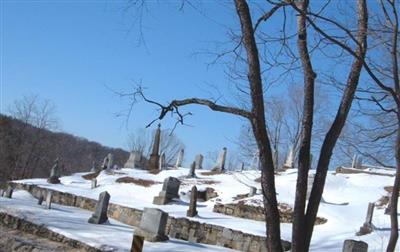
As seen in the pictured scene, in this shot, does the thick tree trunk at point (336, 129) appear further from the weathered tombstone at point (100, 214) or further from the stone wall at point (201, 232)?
the weathered tombstone at point (100, 214)

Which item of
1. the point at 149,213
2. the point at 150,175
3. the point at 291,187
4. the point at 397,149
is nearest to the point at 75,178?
the point at 150,175

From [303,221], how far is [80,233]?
7246 mm

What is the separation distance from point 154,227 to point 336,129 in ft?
23.3

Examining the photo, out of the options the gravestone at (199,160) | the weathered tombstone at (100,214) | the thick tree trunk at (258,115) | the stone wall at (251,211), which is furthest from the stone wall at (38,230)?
the gravestone at (199,160)

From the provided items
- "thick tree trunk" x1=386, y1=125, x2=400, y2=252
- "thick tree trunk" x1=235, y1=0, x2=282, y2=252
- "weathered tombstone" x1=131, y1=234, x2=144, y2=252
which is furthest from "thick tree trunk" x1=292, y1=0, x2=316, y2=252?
"thick tree trunk" x1=386, y1=125, x2=400, y2=252

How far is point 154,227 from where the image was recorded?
11914 millimetres

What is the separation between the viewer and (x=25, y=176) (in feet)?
197

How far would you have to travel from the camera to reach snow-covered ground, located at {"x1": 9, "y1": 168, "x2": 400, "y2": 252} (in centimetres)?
1561

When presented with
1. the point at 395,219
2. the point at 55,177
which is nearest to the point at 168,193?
the point at 55,177

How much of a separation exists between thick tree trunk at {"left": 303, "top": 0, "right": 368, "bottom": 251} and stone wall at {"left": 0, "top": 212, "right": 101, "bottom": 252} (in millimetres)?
5688

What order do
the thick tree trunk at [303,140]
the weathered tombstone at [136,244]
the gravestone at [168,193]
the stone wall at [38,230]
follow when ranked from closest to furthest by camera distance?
the thick tree trunk at [303,140], the weathered tombstone at [136,244], the stone wall at [38,230], the gravestone at [168,193]

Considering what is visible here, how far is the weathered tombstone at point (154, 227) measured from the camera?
11781mm

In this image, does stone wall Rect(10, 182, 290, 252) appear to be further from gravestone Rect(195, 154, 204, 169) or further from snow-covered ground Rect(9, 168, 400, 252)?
gravestone Rect(195, 154, 204, 169)

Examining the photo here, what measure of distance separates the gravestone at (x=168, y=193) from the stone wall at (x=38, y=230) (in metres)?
9.12
